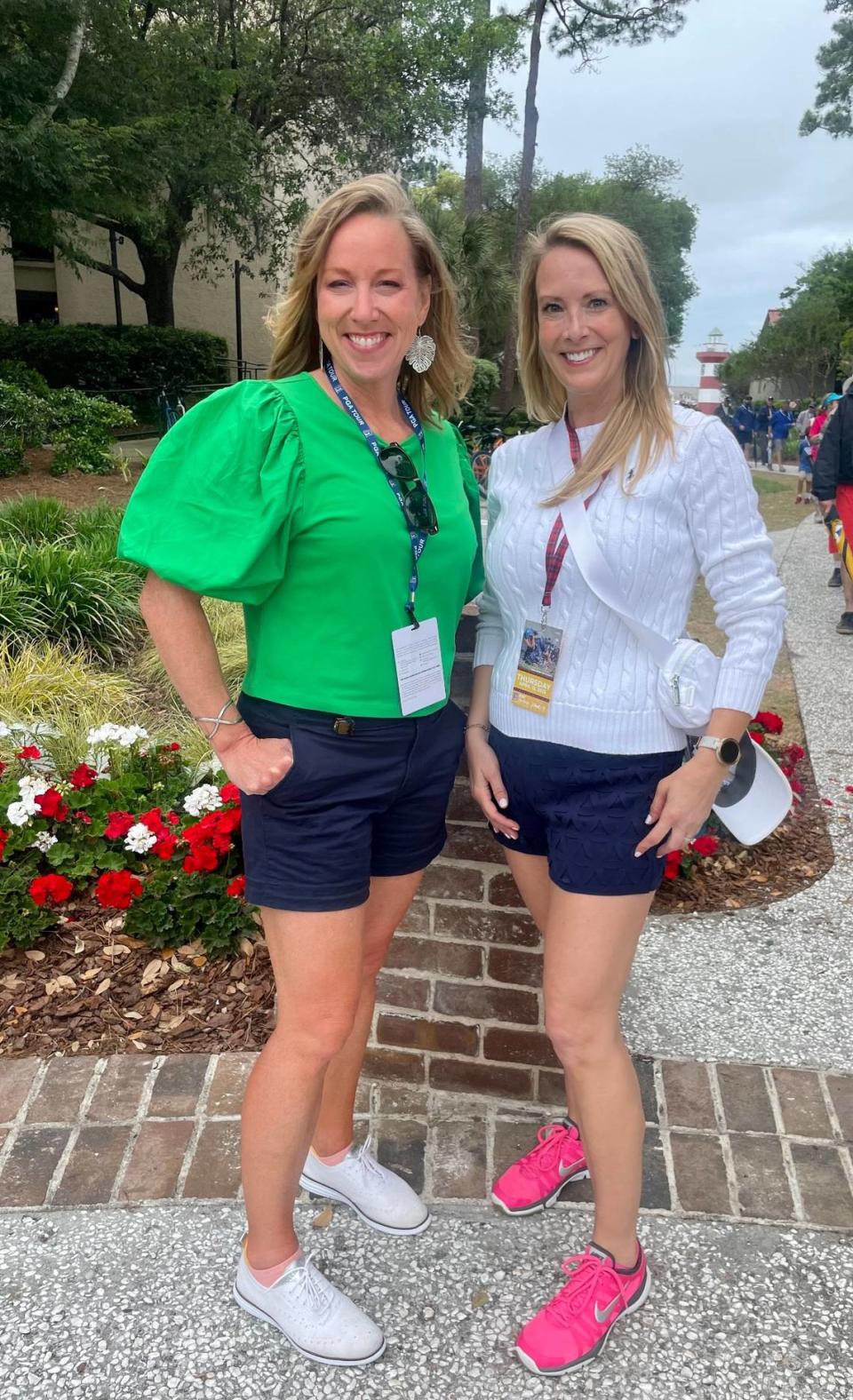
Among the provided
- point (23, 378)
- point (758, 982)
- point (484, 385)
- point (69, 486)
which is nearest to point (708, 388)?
point (758, 982)

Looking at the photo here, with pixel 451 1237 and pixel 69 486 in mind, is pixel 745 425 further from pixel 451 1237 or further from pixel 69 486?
pixel 451 1237

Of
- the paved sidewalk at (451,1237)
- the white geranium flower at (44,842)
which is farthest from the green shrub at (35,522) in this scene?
the paved sidewalk at (451,1237)

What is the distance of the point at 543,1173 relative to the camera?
223 cm

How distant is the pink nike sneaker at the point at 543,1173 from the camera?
2.19 meters

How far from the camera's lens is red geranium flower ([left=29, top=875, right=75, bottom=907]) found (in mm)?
2924

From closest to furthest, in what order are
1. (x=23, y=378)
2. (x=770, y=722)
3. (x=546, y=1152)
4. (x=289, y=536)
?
1. (x=289, y=536)
2. (x=546, y=1152)
3. (x=770, y=722)
4. (x=23, y=378)

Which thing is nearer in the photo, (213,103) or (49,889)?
(49,889)

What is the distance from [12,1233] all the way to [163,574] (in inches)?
59.9

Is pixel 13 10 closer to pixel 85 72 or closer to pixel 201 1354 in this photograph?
pixel 85 72

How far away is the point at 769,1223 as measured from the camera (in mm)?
2170

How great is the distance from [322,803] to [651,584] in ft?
2.24

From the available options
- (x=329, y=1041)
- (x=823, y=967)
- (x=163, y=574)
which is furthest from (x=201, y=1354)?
(x=823, y=967)

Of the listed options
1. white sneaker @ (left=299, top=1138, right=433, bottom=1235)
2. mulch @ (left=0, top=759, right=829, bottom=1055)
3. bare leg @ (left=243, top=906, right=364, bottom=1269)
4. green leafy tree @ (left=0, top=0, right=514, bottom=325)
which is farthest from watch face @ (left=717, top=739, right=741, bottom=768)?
green leafy tree @ (left=0, top=0, right=514, bottom=325)

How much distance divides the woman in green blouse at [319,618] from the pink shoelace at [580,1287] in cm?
35
